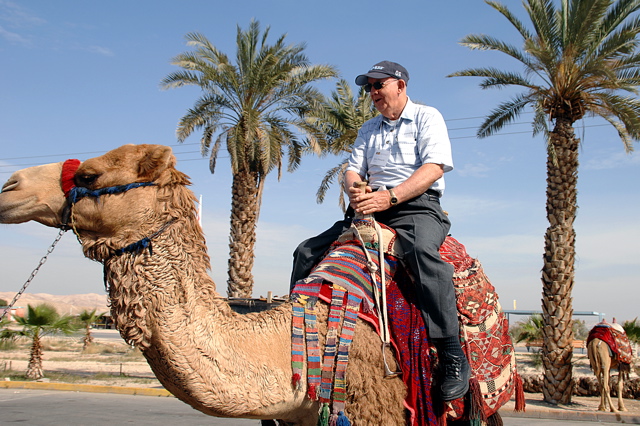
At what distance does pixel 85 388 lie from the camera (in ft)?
51.9

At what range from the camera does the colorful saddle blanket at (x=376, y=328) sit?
10.1 ft

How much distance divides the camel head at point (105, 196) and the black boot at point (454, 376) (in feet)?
5.55

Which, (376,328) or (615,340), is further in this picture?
(615,340)

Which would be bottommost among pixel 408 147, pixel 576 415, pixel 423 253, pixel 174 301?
pixel 576 415

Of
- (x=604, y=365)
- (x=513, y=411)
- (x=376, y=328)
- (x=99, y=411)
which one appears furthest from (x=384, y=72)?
(x=604, y=365)

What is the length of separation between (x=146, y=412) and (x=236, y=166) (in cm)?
817

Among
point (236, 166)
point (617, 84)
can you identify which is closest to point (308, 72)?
point (236, 166)

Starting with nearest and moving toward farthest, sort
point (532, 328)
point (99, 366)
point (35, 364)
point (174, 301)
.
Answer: point (174, 301) < point (35, 364) < point (532, 328) < point (99, 366)

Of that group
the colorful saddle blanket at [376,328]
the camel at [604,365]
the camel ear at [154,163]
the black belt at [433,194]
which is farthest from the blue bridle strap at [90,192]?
the camel at [604,365]

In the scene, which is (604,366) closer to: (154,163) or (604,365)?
(604,365)

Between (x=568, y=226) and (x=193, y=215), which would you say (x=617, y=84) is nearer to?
(x=568, y=226)

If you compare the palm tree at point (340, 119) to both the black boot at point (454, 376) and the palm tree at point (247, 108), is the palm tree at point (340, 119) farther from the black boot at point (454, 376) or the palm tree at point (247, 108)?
the black boot at point (454, 376)

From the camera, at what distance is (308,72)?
1897 cm

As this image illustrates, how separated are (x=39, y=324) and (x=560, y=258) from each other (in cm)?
1501
